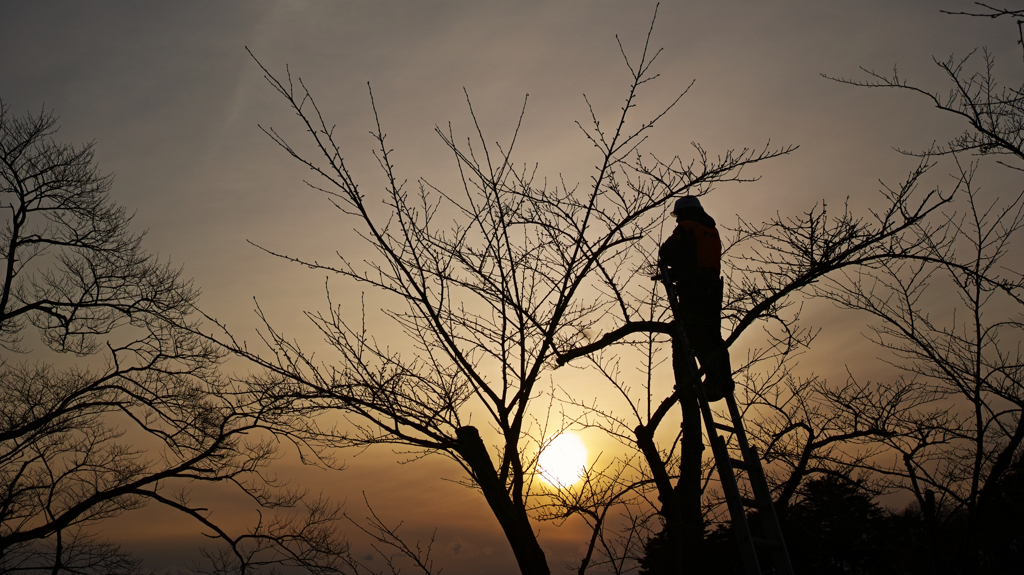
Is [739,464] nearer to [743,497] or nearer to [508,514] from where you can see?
[743,497]

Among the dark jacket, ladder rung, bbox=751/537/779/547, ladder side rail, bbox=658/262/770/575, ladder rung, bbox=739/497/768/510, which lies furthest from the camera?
the dark jacket

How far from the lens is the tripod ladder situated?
3.82m

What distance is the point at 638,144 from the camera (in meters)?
4.60

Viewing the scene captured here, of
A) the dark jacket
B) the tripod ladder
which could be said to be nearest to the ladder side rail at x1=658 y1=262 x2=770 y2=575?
the tripod ladder

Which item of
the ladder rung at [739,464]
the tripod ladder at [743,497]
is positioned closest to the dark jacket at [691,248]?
the tripod ladder at [743,497]

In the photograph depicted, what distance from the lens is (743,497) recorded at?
14.0 ft

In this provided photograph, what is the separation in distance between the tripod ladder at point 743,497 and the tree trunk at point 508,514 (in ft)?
4.22

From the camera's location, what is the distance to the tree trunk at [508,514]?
412cm

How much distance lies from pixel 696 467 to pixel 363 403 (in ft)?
8.92

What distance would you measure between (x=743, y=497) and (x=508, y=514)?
5.39ft

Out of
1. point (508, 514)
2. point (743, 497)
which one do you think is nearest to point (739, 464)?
point (743, 497)

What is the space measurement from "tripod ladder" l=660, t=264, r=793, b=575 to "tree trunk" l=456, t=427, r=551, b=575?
50.6 inches

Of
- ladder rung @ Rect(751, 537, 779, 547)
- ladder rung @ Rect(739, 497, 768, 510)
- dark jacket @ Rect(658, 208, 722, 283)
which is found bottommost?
ladder rung @ Rect(751, 537, 779, 547)

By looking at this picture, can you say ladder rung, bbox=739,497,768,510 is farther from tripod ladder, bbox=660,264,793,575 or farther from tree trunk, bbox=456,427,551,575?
tree trunk, bbox=456,427,551,575
